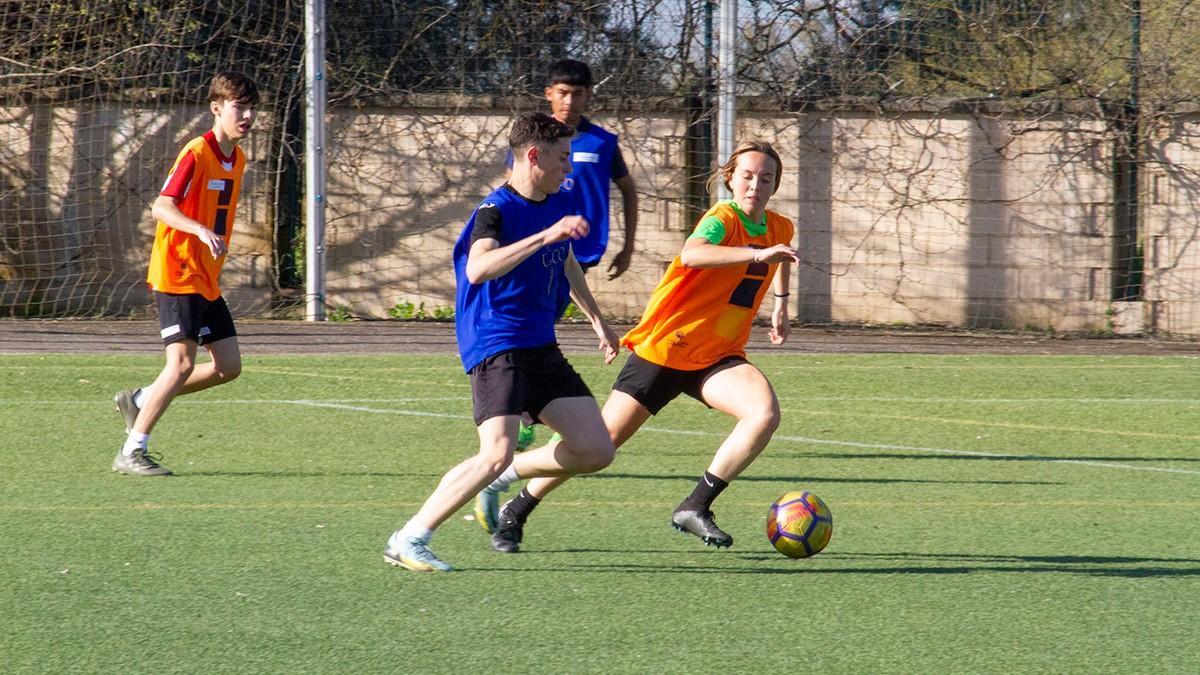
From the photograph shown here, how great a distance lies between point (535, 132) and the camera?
17.3ft

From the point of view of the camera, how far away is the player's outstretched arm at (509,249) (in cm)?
482

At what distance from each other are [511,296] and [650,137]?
10.8 m

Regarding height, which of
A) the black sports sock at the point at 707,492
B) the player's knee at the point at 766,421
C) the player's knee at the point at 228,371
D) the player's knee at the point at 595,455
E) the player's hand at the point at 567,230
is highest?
the player's hand at the point at 567,230

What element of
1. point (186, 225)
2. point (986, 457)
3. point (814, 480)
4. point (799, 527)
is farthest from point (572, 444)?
point (986, 457)

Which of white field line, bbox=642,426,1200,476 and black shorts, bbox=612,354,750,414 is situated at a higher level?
black shorts, bbox=612,354,750,414

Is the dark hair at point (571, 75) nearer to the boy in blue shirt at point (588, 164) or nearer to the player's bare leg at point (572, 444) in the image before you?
the boy in blue shirt at point (588, 164)

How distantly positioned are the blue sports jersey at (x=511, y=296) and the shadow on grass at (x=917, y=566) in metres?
0.85

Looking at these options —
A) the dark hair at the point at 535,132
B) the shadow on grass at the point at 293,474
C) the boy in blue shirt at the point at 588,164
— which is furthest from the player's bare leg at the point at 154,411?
the dark hair at the point at 535,132

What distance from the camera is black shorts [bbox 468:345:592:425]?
5266 mm

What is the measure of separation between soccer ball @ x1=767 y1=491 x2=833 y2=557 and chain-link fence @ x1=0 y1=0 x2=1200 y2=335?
33.3ft

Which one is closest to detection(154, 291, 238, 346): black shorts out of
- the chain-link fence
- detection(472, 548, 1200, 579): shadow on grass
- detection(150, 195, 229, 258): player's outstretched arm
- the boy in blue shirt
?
detection(150, 195, 229, 258): player's outstretched arm

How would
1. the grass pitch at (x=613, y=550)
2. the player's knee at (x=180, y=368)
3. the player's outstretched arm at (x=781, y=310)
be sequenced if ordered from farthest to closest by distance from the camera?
1. the player's knee at (x=180, y=368)
2. the player's outstretched arm at (x=781, y=310)
3. the grass pitch at (x=613, y=550)

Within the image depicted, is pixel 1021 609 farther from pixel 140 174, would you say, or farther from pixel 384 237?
pixel 140 174

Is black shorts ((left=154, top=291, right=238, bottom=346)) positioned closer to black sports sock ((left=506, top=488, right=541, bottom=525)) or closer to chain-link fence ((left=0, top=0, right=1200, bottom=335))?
black sports sock ((left=506, top=488, right=541, bottom=525))
